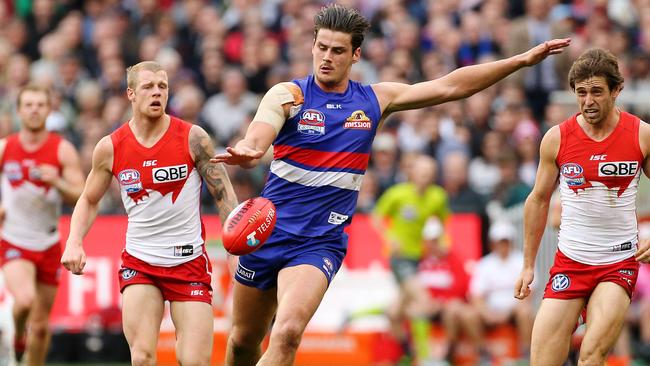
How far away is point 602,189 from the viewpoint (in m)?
9.97

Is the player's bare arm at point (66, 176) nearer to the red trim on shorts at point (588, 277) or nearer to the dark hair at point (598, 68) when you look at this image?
the red trim on shorts at point (588, 277)

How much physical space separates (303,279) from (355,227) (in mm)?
7755

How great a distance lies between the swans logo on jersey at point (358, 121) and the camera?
9.91m

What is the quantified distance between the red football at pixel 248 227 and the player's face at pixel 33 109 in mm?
4301

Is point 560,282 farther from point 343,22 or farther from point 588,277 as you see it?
point 343,22

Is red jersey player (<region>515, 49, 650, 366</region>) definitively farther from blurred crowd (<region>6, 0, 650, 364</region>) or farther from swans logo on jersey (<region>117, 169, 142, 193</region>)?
blurred crowd (<region>6, 0, 650, 364</region>)

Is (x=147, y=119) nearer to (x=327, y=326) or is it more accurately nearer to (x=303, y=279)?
(x=303, y=279)

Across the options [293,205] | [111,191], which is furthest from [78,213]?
[111,191]

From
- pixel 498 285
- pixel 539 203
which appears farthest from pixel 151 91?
pixel 498 285

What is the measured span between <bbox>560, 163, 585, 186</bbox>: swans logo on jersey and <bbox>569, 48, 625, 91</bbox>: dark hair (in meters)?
0.61

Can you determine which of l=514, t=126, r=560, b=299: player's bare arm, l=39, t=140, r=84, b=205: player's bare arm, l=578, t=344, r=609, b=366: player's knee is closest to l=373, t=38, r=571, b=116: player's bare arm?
l=514, t=126, r=560, b=299: player's bare arm

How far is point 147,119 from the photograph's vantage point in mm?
10211

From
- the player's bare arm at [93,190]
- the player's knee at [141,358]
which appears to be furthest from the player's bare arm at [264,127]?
the player's knee at [141,358]

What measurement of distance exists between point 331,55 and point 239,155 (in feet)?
4.47
